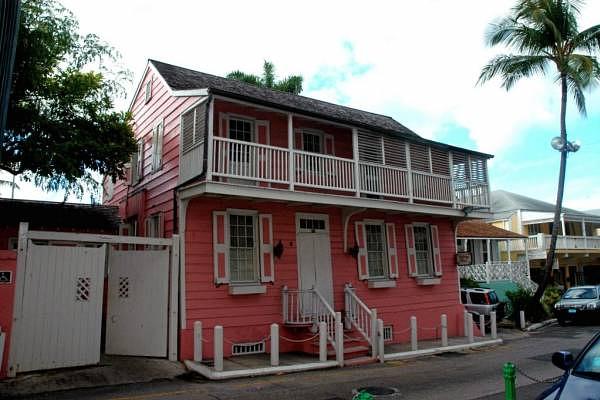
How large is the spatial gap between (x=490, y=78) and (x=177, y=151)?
46.1ft

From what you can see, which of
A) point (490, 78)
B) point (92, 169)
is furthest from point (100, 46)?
point (490, 78)

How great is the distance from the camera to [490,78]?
20.3m

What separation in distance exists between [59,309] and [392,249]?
9.15m

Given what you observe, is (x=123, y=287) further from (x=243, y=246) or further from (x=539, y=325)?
(x=539, y=325)

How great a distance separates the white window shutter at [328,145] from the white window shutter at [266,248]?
10.6 feet

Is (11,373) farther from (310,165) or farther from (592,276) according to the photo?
(592,276)

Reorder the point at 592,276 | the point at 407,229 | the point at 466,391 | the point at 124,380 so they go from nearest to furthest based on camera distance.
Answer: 1. the point at 466,391
2. the point at 124,380
3. the point at 407,229
4. the point at 592,276

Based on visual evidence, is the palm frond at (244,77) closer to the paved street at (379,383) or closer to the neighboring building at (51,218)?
the neighboring building at (51,218)

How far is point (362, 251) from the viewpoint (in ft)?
46.1

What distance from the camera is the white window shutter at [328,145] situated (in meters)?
14.5

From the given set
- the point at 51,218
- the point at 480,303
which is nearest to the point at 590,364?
the point at 51,218

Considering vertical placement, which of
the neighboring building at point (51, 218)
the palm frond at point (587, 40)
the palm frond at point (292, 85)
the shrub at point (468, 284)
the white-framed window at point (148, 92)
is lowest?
the shrub at point (468, 284)

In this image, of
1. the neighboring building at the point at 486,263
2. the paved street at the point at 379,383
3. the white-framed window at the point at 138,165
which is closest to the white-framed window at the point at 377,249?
the paved street at the point at 379,383

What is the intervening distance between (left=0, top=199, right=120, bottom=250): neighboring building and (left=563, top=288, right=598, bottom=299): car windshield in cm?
1833
